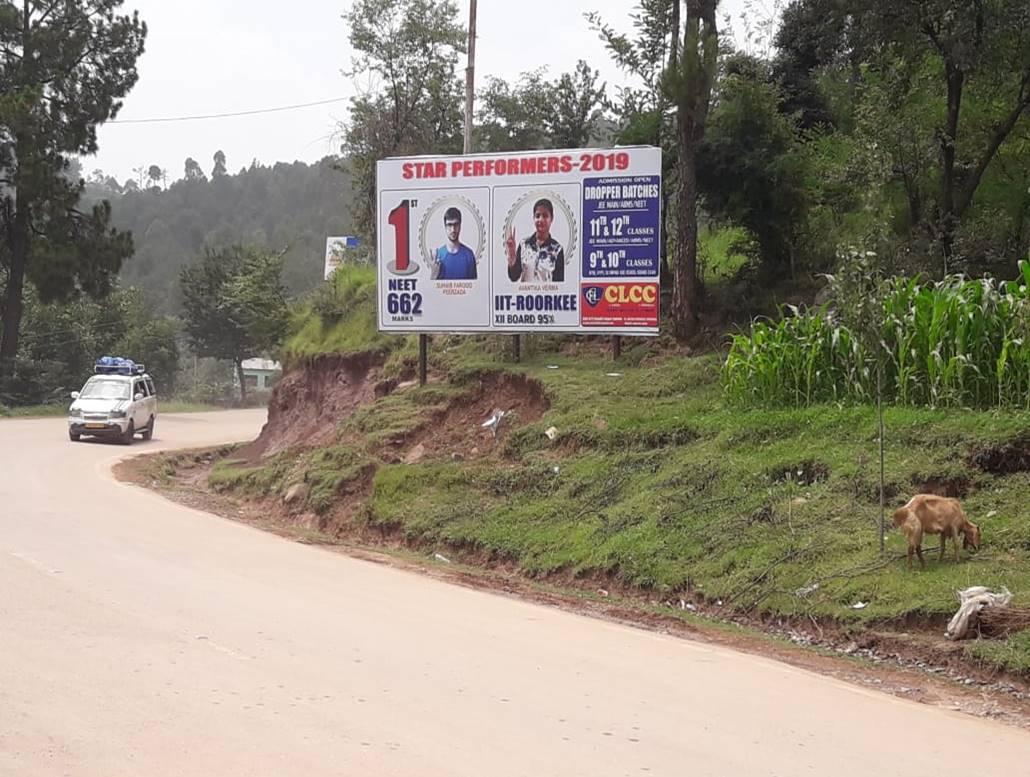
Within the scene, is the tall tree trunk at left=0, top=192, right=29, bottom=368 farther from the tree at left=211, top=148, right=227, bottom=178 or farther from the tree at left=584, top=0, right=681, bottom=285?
the tree at left=211, top=148, right=227, bottom=178

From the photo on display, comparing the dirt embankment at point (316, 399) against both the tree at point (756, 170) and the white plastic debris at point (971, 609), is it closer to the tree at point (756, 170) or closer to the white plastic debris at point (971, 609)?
the tree at point (756, 170)

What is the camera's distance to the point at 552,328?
64.2ft

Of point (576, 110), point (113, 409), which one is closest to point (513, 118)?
point (576, 110)

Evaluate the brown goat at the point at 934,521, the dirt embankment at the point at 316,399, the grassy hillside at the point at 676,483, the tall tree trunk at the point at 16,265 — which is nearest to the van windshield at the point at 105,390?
the dirt embankment at the point at 316,399

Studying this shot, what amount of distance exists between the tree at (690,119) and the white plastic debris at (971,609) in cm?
1121

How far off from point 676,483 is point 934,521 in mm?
4068

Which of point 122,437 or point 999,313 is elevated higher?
point 999,313

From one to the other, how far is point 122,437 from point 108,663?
79.4ft

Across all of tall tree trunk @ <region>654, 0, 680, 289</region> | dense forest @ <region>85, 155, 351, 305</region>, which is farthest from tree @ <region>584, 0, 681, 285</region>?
dense forest @ <region>85, 155, 351, 305</region>

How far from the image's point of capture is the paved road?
19.3 ft

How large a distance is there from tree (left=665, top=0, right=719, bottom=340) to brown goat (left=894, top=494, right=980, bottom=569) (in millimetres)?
10187

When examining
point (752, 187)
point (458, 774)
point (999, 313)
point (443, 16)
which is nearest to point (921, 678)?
point (458, 774)

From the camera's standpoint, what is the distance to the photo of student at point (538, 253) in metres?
19.4

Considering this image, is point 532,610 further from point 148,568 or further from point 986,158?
point 986,158
